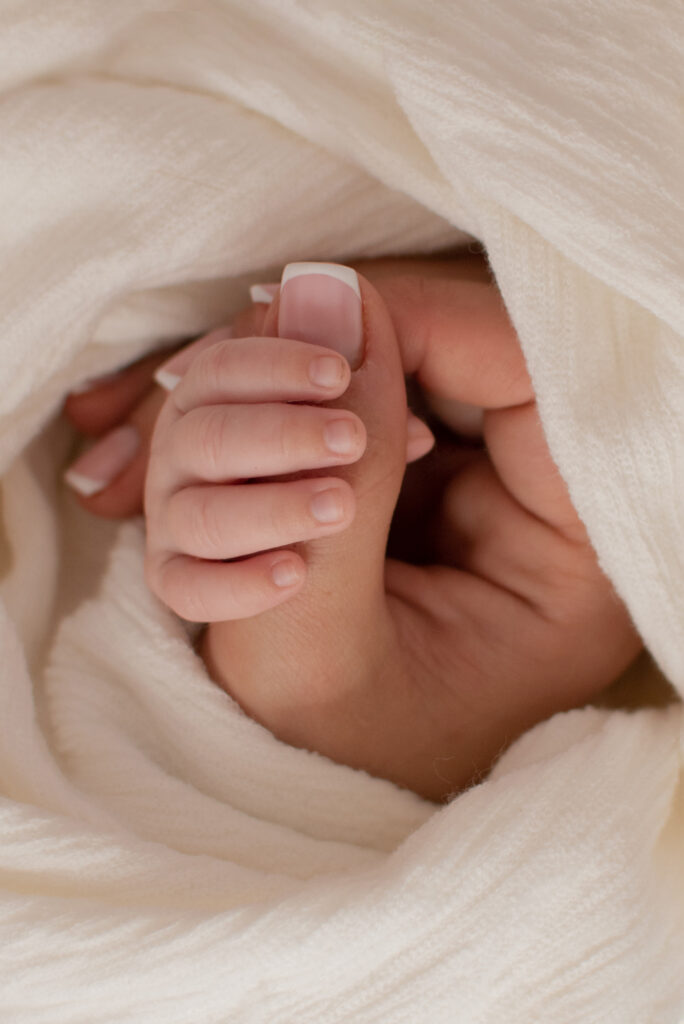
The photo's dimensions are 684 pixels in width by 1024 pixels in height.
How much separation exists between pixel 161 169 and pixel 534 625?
1.29 ft

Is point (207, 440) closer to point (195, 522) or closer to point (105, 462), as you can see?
point (195, 522)

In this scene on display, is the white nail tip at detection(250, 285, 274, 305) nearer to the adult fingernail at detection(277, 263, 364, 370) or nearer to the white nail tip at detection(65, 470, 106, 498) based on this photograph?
the adult fingernail at detection(277, 263, 364, 370)

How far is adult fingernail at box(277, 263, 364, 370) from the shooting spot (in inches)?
19.7

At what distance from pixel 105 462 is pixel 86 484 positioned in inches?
0.9

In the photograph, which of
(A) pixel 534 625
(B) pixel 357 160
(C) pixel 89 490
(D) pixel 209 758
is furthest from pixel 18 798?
(B) pixel 357 160

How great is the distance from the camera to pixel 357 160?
23.6 inches

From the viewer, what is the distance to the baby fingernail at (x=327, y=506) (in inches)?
17.8

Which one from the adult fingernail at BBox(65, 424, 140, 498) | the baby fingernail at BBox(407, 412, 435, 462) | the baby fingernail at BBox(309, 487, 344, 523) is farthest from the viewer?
the adult fingernail at BBox(65, 424, 140, 498)

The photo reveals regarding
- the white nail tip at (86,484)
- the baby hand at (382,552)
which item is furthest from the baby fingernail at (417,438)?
the white nail tip at (86,484)

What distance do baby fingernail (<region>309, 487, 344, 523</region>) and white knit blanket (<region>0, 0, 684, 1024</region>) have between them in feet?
0.47

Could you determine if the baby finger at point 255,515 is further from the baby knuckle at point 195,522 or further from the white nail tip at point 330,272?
the white nail tip at point 330,272

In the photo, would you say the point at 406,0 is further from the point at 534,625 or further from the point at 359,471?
the point at 534,625

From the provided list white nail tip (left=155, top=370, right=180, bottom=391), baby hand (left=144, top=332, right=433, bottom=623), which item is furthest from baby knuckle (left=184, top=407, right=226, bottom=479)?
white nail tip (left=155, top=370, right=180, bottom=391)

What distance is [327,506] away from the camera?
17.8 inches
